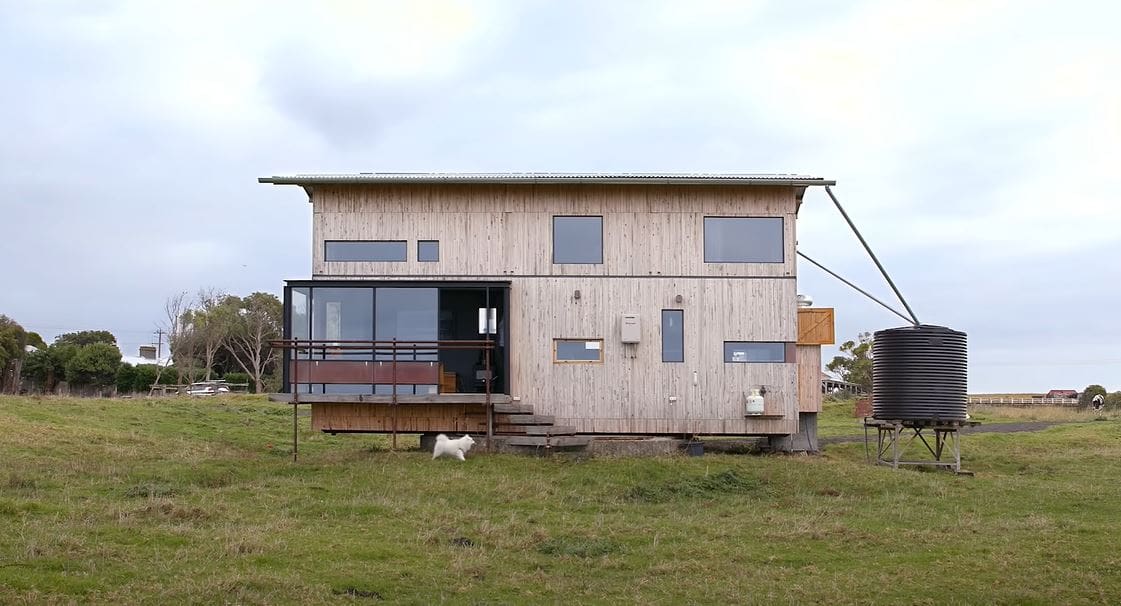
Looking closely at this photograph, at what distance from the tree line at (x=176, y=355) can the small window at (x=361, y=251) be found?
33379 mm

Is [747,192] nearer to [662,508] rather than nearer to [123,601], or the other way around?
[662,508]

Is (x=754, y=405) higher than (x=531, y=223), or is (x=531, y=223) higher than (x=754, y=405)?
(x=531, y=223)

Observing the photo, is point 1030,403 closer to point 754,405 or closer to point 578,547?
point 754,405

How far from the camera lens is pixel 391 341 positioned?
21.7 meters

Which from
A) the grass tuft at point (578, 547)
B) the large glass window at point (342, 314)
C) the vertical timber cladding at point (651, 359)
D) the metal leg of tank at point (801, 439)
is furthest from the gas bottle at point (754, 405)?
the grass tuft at point (578, 547)

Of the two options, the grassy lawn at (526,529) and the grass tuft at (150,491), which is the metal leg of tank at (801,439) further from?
the grass tuft at (150,491)

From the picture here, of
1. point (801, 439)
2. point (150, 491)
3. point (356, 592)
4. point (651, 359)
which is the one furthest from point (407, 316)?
point (356, 592)

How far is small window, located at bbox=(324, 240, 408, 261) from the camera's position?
23.3 meters

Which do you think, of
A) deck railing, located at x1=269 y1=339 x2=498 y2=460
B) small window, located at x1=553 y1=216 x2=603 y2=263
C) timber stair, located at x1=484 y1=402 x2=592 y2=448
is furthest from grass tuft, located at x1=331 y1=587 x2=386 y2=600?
small window, located at x1=553 y1=216 x2=603 y2=263

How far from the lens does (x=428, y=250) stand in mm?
23344

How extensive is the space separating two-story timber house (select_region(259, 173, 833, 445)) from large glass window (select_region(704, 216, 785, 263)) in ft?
0.10

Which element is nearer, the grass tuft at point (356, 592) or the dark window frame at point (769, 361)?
the grass tuft at point (356, 592)

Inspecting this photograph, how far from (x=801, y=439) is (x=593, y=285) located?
5.79 metres

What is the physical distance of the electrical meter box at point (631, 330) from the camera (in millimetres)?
22891
